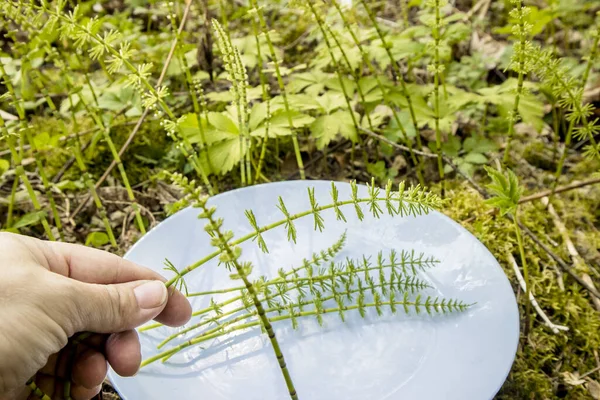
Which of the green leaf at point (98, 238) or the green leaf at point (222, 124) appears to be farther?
the green leaf at point (222, 124)

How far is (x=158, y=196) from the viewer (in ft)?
7.25

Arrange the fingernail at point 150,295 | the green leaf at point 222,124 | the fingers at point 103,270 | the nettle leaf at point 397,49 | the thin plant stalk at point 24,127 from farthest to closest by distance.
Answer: the nettle leaf at point 397,49
the green leaf at point 222,124
the thin plant stalk at point 24,127
the fingers at point 103,270
the fingernail at point 150,295

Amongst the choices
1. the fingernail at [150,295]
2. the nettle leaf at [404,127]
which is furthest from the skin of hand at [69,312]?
the nettle leaf at [404,127]

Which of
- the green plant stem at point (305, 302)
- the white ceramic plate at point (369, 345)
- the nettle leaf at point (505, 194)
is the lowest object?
the white ceramic plate at point (369, 345)

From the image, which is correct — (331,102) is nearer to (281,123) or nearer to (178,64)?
(281,123)

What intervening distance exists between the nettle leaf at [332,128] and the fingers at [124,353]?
38.8 inches

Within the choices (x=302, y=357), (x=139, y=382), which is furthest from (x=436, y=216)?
(x=139, y=382)

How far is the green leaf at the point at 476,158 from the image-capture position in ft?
6.57

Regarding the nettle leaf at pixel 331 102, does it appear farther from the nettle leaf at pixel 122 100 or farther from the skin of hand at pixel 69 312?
the skin of hand at pixel 69 312

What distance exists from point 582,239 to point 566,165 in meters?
0.47

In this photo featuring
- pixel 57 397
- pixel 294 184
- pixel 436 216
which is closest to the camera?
pixel 57 397

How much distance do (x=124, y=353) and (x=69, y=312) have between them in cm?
26

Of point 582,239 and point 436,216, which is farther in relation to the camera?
point 582,239

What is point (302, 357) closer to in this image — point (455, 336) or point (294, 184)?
point (455, 336)
